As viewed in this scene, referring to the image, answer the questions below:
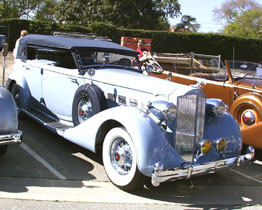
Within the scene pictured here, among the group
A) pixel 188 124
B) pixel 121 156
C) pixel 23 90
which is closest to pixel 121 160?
pixel 121 156

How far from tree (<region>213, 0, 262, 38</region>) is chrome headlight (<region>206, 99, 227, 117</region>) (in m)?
42.9

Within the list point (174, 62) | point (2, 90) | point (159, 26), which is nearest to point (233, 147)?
point (2, 90)

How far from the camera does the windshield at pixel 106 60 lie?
5.06m

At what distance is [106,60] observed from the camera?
5324 millimetres

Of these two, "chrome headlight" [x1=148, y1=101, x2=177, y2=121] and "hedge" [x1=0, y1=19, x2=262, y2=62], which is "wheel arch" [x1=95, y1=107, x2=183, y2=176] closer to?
"chrome headlight" [x1=148, y1=101, x2=177, y2=121]

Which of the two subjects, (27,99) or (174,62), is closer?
(27,99)

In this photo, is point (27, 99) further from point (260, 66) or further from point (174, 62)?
point (260, 66)

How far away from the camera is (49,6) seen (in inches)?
1858

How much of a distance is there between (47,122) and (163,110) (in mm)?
2372

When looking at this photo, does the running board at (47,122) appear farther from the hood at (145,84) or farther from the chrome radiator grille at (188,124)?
the chrome radiator grille at (188,124)

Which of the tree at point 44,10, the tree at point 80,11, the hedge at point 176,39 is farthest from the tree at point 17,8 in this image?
the hedge at point 176,39

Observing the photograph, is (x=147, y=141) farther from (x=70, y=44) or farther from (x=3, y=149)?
(x=70, y=44)

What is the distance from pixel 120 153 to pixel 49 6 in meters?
47.3

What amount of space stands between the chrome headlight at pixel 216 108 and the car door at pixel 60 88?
6.24 ft
